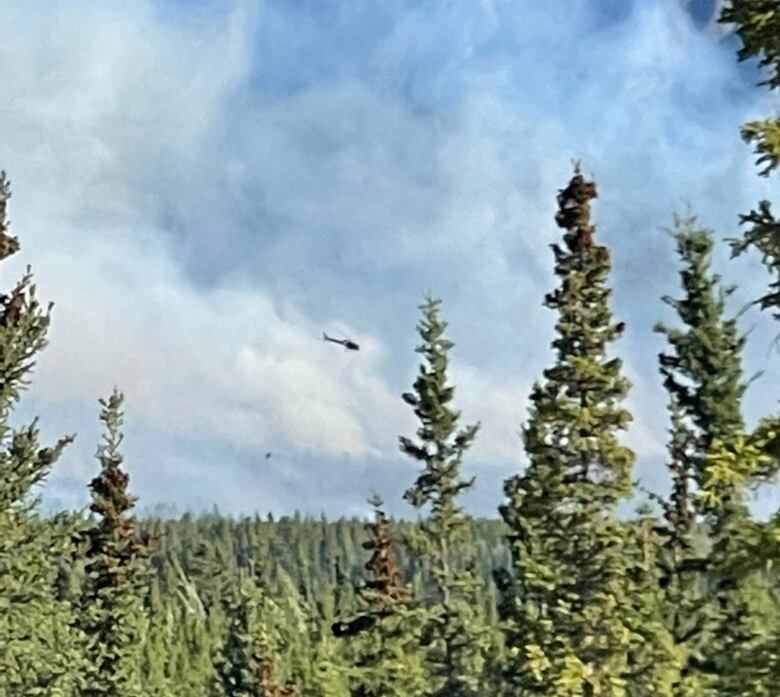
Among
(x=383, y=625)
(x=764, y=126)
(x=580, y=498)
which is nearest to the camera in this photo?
(x=764, y=126)

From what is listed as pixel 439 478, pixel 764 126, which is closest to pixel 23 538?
pixel 764 126

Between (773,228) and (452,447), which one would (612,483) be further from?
(773,228)

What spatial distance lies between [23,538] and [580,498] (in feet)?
53.6

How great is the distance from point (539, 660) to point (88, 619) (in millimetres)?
13542

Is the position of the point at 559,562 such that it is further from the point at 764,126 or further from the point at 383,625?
the point at 764,126

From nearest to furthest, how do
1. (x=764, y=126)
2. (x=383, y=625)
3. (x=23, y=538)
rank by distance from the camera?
(x=764, y=126), (x=23, y=538), (x=383, y=625)

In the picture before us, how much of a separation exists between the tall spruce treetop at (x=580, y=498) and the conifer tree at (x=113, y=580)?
34.3 feet

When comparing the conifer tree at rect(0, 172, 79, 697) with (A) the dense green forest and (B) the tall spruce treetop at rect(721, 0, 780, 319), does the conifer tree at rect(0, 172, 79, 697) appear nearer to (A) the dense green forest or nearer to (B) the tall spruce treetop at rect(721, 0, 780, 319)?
(A) the dense green forest

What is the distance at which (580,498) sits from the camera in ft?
115

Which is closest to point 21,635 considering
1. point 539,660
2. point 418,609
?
point 539,660

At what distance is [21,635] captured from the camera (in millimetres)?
22484

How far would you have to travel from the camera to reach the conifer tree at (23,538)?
2217 centimetres

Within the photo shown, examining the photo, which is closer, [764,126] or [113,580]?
[764,126]

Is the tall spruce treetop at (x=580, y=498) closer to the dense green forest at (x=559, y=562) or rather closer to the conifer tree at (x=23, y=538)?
the dense green forest at (x=559, y=562)
